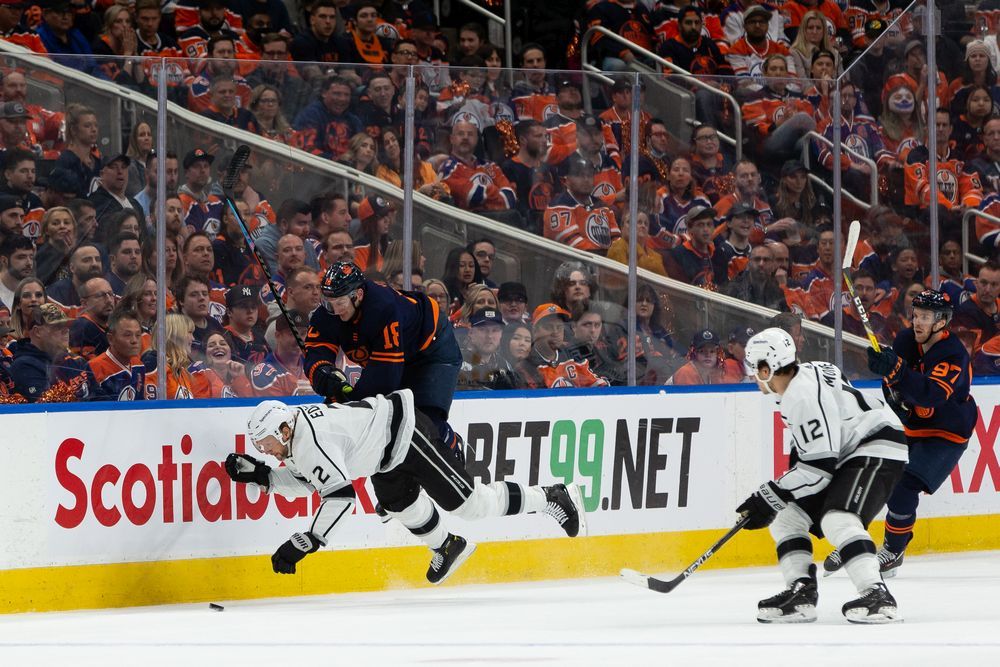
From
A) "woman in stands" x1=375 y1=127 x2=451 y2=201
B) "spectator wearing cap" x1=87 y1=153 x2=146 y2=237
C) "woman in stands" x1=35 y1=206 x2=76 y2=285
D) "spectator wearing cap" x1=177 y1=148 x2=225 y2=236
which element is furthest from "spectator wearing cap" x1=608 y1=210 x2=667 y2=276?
"woman in stands" x1=35 y1=206 x2=76 y2=285

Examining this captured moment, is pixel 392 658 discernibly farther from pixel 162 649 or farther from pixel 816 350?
pixel 816 350

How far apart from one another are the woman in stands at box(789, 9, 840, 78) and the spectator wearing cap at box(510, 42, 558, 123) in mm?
3464

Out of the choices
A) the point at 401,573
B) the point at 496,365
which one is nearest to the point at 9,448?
the point at 401,573

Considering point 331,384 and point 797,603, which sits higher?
point 331,384

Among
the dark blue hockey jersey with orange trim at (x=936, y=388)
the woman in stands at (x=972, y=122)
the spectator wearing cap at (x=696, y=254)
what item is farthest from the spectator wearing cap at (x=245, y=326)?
the woman in stands at (x=972, y=122)

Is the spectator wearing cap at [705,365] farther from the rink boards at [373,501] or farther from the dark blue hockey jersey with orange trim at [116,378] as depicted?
the dark blue hockey jersey with orange trim at [116,378]

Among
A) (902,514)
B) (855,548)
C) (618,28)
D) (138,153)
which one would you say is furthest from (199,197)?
(618,28)

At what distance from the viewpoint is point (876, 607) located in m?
5.32

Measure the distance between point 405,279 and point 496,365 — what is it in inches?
23.2

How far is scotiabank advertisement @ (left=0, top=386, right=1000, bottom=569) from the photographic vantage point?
6215 millimetres

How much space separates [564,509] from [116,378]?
1947mm

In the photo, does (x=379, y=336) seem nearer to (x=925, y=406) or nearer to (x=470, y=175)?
(x=470, y=175)

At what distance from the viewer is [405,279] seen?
7.07m

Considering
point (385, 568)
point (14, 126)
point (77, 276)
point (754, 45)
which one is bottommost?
point (385, 568)
